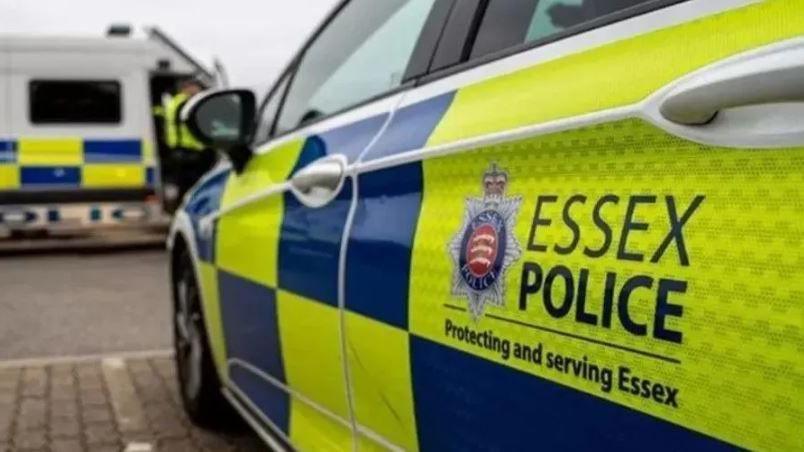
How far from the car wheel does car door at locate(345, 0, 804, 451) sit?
1820mm

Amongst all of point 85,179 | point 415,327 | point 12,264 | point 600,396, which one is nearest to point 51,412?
point 415,327

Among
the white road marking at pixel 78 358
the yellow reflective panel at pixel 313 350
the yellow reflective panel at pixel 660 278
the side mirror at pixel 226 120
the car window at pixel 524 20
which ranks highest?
the car window at pixel 524 20

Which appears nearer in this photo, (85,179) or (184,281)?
(184,281)

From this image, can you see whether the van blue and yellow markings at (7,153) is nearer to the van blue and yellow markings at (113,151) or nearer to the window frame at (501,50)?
the van blue and yellow markings at (113,151)

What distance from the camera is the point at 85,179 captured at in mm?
11531

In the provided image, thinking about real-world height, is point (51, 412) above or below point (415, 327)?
below

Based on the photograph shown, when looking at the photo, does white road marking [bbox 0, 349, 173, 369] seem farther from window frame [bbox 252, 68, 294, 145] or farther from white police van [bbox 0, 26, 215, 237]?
white police van [bbox 0, 26, 215, 237]

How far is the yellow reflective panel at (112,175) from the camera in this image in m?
11.5

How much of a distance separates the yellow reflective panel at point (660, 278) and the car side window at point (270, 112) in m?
1.58

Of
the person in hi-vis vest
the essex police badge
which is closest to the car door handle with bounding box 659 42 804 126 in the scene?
the essex police badge

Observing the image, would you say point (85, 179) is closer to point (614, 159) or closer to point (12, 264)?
point (12, 264)

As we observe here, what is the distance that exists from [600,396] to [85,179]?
10.8 meters

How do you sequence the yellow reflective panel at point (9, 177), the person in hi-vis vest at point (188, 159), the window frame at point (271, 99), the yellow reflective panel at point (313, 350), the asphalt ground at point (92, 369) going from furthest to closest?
the person in hi-vis vest at point (188, 159), the yellow reflective panel at point (9, 177), the asphalt ground at point (92, 369), the window frame at point (271, 99), the yellow reflective panel at point (313, 350)

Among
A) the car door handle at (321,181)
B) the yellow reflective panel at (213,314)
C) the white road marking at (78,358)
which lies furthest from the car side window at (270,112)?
the white road marking at (78,358)
